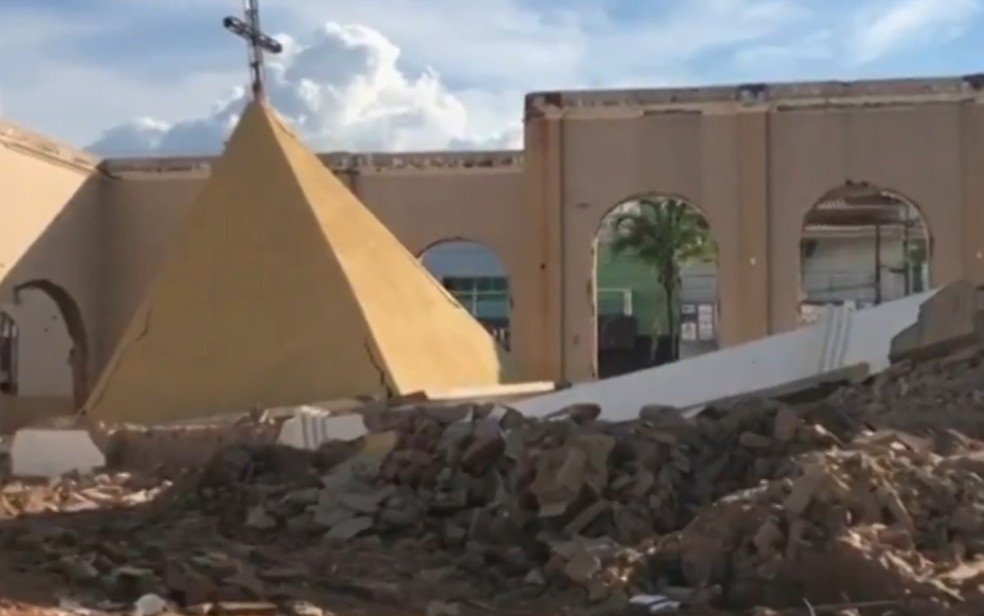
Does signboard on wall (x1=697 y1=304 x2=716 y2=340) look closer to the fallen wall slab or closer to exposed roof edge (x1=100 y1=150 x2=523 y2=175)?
exposed roof edge (x1=100 y1=150 x2=523 y2=175)

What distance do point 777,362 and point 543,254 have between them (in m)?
7.43

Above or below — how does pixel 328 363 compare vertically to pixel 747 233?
below

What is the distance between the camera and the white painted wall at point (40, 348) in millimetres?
24578

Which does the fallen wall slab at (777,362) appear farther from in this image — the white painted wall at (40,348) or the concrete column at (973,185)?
the white painted wall at (40,348)

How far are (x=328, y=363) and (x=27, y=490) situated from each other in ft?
12.2

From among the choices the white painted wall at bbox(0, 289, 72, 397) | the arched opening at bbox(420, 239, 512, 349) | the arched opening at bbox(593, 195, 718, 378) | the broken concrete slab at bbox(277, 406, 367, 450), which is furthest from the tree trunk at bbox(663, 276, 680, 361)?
the broken concrete slab at bbox(277, 406, 367, 450)

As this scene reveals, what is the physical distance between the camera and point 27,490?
11.4m

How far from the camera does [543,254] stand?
20.3 meters

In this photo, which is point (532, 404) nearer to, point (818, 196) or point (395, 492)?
point (395, 492)

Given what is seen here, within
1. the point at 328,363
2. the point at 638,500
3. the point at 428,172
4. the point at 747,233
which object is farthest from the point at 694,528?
the point at 428,172

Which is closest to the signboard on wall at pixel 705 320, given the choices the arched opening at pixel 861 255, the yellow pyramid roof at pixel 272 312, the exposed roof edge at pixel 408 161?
the arched opening at pixel 861 255

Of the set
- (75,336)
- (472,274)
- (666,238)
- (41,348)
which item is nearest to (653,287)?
(472,274)

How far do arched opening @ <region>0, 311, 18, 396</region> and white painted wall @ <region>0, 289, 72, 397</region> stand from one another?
264 millimetres

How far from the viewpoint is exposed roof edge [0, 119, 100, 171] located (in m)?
19.2
